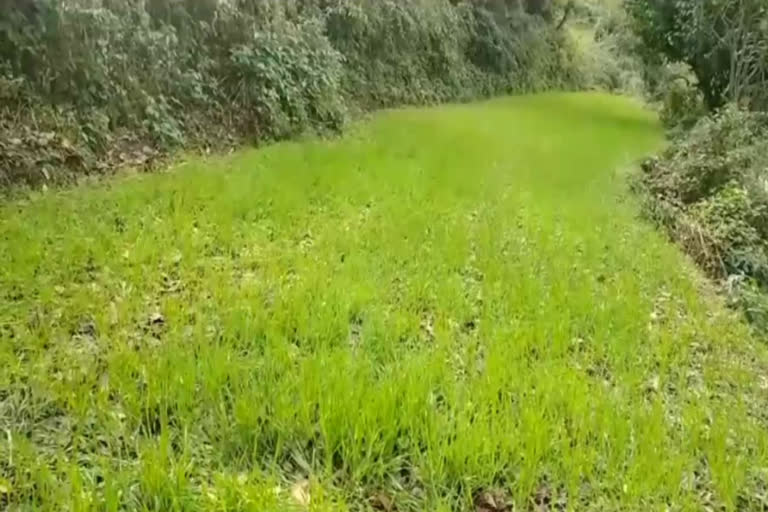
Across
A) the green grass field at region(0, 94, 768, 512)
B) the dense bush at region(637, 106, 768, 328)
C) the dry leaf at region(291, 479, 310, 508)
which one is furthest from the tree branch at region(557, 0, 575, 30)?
the dry leaf at region(291, 479, 310, 508)

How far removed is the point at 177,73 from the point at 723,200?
17.7ft

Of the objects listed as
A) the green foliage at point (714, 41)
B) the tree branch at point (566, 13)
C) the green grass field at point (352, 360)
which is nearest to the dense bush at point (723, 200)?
the green grass field at point (352, 360)

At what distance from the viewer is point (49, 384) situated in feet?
9.17

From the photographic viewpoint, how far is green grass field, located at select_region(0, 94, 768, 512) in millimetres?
2453

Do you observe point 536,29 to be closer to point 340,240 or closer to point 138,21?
point 138,21

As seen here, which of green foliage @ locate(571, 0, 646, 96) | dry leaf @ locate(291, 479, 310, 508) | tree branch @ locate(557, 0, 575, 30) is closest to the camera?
dry leaf @ locate(291, 479, 310, 508)

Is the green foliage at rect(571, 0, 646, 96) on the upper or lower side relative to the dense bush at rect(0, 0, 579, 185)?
lower

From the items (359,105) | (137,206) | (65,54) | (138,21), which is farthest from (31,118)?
(359,105)

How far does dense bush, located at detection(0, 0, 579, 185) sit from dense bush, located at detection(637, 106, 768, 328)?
4200 mm

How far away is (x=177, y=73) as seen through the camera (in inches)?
303

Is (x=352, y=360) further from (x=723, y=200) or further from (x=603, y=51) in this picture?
(x=603, y=51)

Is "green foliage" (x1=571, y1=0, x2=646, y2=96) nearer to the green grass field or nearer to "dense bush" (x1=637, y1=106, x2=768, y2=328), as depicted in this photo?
"dense bush" (x1=637, y1=106, x2=768, y2=328)

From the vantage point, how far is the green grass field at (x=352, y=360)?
245 centimetres

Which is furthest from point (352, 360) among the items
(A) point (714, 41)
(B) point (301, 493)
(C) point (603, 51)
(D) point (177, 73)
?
(C) point (603, 51)
